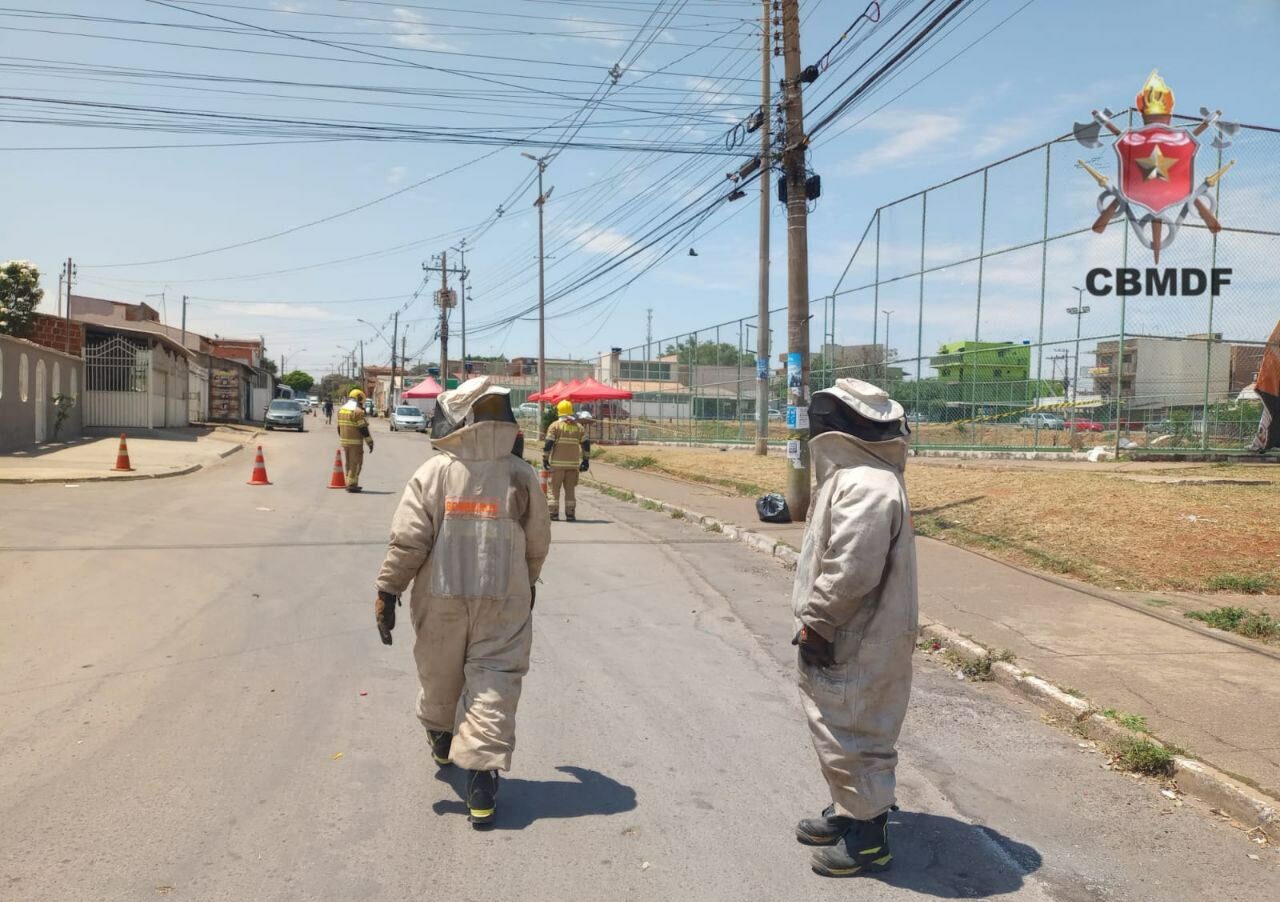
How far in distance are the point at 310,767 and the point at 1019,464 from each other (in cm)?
1662

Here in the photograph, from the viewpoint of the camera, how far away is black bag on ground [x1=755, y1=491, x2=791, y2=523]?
45.7 ft

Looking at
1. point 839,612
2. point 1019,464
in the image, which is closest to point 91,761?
point 839,612

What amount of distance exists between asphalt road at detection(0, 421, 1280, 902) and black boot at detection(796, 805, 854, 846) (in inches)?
4.2

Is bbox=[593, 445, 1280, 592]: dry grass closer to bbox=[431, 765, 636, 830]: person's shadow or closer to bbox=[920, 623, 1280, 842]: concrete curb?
bbox=[920, 623, 1280, 842]: concrete curb

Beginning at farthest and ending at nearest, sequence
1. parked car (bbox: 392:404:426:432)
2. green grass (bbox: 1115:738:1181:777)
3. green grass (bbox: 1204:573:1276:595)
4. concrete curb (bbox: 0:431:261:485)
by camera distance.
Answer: parked car (bbox: 392:404:426:432), concrete curb (bbox: 0:431:261:485), green grass (bbox: 1204:573:1276:595), green grass (bbox: 1115:738:1181:777)

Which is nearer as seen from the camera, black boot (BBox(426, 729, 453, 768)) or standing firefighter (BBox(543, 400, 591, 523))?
black boot (BBox(426, 729, 453, 768))

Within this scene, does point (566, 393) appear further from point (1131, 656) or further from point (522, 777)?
point (522, 777)

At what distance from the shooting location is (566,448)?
1400 cm

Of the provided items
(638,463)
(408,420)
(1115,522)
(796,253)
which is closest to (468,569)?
(1115,522)

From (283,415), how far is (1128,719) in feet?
142

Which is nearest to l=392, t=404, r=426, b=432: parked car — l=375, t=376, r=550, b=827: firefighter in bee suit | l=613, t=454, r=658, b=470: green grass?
l=613, t=454, r=658, b=470: green grass

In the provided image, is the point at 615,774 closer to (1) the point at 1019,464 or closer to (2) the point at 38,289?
(1) the point at 1019,464

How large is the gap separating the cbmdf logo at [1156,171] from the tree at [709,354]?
14.2 meters

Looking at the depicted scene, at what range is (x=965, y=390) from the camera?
80.1ft
